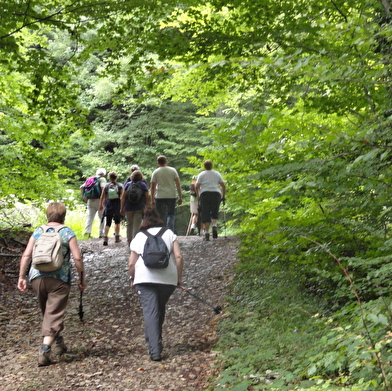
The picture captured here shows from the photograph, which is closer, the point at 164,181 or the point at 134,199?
the point at 134,199

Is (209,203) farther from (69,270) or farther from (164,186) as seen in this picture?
(69,270)

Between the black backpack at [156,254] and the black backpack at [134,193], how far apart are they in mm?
5349

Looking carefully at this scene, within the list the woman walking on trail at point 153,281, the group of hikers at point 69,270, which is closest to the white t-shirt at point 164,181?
the group of hikers at point 69,270

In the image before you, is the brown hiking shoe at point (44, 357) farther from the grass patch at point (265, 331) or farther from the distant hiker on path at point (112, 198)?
the distant hiker on path at point (112, 198)

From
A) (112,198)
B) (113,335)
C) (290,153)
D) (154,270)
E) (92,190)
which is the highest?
(92,190)

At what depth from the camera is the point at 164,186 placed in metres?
12.0

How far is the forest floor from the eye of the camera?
5.21m

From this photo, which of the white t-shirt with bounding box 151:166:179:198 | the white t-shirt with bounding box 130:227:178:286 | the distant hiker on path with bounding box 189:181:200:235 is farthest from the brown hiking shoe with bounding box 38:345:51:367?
the distant hiker on path with bounding box 189:181:200:235

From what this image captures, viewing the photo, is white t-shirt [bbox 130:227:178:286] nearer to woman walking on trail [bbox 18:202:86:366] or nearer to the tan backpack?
woman walking on trail [bbox 18:202:86:366]

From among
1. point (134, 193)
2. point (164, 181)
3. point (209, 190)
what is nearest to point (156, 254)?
point (134, 193)

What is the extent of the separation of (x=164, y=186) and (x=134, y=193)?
1023 millimetres

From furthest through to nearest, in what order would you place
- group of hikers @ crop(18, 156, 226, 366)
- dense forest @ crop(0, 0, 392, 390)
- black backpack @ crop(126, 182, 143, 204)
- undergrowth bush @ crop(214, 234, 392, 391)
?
black backpack @ crop(126, 182, 143, 204), group of hikers @ crop(18, 156, 226, 366), dense forest @ crop(0, 0, 392, 390), undergrowth bush @ crop(214, 234, 392, 391)

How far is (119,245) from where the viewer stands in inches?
523

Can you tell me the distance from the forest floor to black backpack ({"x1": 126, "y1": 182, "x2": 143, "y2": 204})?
1358 mm
